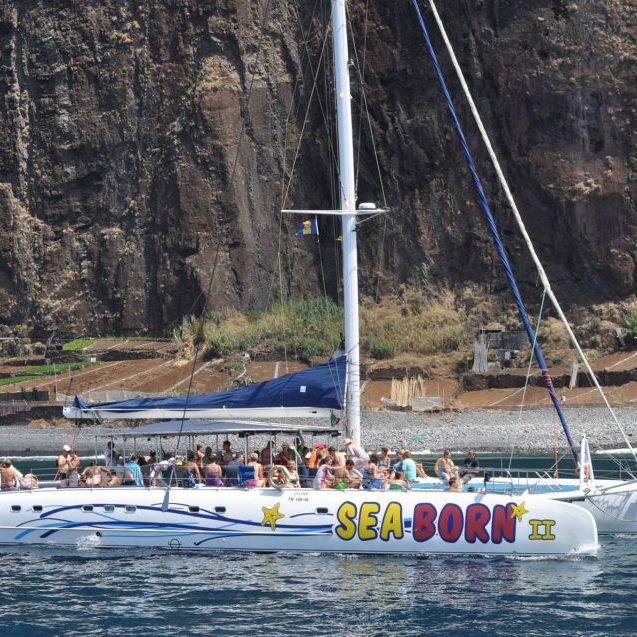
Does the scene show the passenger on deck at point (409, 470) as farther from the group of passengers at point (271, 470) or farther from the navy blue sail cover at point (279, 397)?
the navy blue sail cover at point (279, 397)

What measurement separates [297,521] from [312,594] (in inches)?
121

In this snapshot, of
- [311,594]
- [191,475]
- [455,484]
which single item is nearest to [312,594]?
[311,594]

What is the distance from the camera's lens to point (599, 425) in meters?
47.4

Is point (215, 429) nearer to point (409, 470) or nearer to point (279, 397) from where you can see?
point (279, 397)

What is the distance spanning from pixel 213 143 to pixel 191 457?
49367 mm

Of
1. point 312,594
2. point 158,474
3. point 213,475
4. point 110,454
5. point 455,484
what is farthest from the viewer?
point 110,454

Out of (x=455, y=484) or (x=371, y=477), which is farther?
(x=371, y=477)

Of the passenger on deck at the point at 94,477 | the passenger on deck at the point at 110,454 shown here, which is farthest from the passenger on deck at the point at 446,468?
the passenger on deck at the point at 110,454

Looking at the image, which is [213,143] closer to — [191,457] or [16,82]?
[16,82]

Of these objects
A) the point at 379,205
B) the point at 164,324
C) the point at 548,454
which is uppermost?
the point at 379,205

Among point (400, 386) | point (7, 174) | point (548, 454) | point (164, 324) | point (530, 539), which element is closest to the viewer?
point (530, 539)

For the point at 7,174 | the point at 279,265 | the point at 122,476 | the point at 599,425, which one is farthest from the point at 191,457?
the point at 7,174

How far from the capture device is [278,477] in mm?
24016

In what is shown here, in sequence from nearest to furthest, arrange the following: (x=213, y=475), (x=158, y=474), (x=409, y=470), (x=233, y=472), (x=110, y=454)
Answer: (x=213, y=475) < (x=158, y=474) < (x=233, y=472) < (x=409, y=470) < (x=110, y=454)
